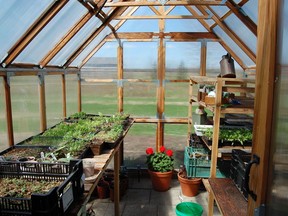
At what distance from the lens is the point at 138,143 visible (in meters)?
5.78

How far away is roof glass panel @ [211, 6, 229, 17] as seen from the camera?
3.74m

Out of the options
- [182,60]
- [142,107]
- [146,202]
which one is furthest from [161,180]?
[182,60]

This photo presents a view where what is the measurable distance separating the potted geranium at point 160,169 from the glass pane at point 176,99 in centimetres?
92

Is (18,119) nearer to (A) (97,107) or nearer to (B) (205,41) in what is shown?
(A) (97,107)

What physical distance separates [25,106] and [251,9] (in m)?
3.23

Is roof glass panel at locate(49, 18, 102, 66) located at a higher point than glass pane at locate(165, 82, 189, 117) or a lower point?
higher

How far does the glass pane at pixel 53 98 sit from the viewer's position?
4.23 m

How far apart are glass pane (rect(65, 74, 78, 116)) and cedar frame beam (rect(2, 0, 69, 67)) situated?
2.09 m

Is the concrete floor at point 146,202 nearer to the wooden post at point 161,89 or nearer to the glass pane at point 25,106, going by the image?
the wooden post at point 161,89

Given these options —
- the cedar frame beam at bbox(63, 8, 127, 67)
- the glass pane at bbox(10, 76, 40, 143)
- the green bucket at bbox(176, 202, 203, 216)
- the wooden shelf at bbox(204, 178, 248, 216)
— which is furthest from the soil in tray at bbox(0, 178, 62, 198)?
the cedar frame beam at bbox(63, 8, 127, 67)

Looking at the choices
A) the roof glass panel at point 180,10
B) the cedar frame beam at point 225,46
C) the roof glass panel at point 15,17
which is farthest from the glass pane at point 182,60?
the roof glass panel at point 15,17

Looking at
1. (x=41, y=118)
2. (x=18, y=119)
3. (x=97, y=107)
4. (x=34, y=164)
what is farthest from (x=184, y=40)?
(x=34, y=164)

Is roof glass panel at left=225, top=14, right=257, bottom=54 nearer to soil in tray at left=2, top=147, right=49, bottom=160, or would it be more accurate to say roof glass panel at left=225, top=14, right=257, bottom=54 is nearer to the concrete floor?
the concrete floor

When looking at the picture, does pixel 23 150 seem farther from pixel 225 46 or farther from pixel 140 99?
pixel 225 46
